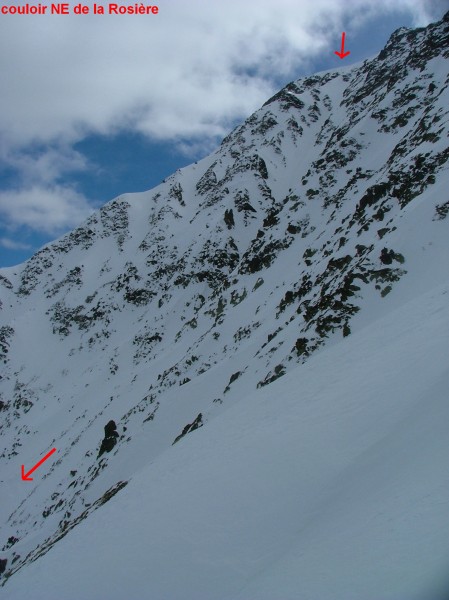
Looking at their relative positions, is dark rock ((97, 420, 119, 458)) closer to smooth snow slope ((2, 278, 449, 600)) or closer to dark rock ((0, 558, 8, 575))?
→ dark rock ((0, 558, 8, 575))

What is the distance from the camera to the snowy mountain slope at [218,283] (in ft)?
58.2

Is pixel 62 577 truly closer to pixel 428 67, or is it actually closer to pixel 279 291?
pixel 279 291

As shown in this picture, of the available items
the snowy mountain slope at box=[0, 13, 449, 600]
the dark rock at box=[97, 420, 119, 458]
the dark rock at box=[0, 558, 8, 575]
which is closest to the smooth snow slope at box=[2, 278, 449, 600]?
the snowy mountain slope at box=[0, 13, 449, 600]

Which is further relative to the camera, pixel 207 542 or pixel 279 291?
pixel 279 291

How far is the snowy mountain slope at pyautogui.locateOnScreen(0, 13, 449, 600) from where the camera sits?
58.2ft

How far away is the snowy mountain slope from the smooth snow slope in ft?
2.14

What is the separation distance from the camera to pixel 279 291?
31172mm

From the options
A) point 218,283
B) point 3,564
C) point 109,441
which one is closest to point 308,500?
point 3,564

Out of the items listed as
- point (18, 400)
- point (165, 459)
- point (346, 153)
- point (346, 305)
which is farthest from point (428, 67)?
point (18, 400)

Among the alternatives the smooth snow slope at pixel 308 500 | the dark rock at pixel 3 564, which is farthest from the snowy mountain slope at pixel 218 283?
the smooth snow slope at pixel 308 500

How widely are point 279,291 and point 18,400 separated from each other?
40.7m

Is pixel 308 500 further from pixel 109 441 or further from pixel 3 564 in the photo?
pixel 109 441

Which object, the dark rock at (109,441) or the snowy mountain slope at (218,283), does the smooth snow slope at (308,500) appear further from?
the dark rock at (109,441)

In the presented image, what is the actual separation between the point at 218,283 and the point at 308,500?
1823 inches
